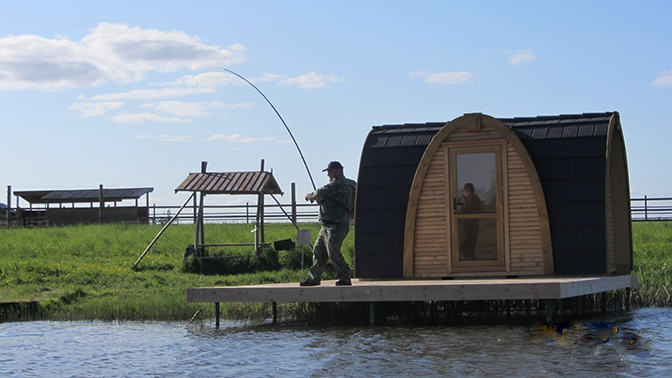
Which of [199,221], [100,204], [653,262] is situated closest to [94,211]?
[100,204]

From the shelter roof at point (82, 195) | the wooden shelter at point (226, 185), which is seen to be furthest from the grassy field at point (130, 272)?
the shelter roof at point (82, 195)

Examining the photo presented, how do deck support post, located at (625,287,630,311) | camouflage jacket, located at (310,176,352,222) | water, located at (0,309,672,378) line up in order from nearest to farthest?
water, located at (0,309,672,378)
camouflage jacket, located at (310,176,352,222)
deck support post, located at (625,287,630,311)

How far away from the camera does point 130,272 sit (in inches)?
763

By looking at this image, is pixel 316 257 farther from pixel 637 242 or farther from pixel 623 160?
pixel 637 242

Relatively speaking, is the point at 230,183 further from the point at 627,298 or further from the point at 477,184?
the point at 627,298

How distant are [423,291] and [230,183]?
968 cm

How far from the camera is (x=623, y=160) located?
47.1ft

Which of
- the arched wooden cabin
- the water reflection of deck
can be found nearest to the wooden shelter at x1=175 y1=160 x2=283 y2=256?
the arched wooden cabin

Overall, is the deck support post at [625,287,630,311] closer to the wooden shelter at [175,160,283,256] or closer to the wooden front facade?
the wooden front facade

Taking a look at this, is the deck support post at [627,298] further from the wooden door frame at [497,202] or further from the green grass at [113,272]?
the green grass at [113,272]

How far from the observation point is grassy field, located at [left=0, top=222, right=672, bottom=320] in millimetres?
14750

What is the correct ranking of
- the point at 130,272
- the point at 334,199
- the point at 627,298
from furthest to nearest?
the point at 130,272 → the point at 627,298 → the point at 334,199

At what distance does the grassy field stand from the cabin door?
264cm

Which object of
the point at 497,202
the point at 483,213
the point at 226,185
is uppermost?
the point at 226,185
